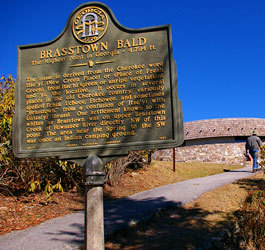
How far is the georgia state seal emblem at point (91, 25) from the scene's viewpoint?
12.1 feet

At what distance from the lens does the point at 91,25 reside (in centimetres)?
371

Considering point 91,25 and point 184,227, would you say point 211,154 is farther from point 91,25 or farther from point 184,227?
point 91,25

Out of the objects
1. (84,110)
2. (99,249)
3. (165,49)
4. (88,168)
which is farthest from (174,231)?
(165,49)

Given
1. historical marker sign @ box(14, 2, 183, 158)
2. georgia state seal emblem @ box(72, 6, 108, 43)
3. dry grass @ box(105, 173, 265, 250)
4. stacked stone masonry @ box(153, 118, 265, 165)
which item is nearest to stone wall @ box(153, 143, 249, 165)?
stacked stone masonry @ box(153, 118, 265, 165)

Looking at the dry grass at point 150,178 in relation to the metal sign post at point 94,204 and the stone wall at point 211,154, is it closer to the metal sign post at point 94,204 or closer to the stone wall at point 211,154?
the metal sign post at point 94,204

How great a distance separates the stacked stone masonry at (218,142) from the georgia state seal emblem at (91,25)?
22161mm

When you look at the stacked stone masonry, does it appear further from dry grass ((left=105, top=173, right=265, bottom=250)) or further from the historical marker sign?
the historical marker sign

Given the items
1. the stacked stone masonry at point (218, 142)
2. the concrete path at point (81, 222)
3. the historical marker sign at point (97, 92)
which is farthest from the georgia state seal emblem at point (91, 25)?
the stacked stone masonry at point (218, 142)

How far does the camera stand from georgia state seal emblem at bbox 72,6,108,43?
12.1ft

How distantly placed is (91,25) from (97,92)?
0.88 meters

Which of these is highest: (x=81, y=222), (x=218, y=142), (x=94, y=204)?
(x=218, y=142)

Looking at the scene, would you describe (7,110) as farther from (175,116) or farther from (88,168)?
(175,116)

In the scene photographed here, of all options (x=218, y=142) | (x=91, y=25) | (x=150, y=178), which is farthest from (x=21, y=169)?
(x=218, y=142)

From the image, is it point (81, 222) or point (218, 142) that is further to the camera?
point (218, 142)
